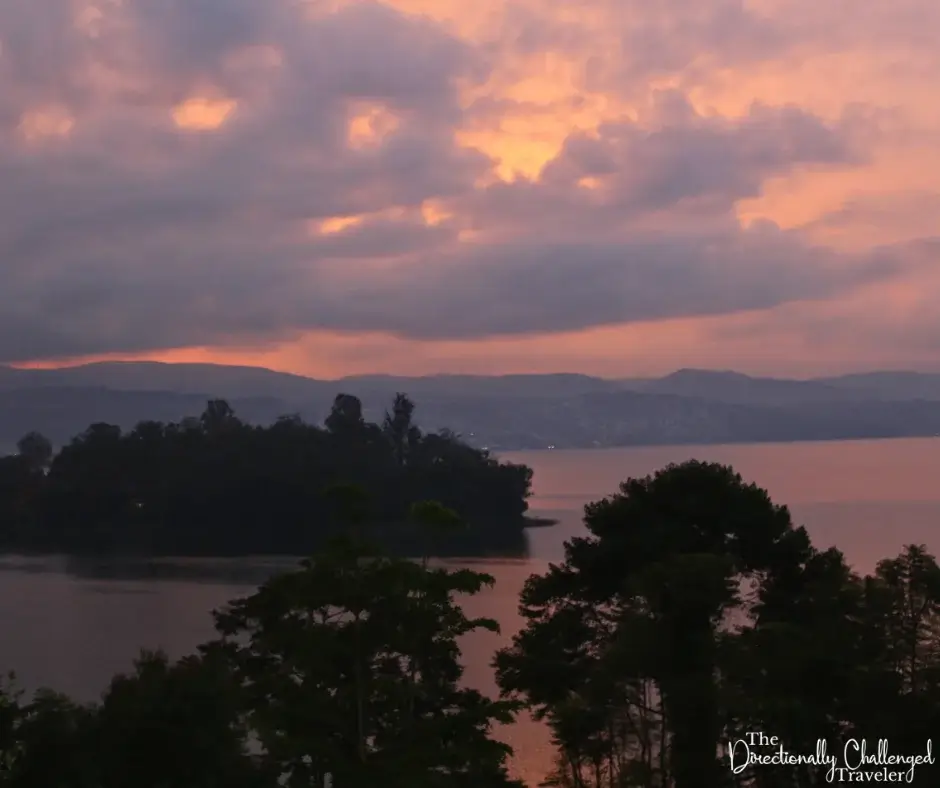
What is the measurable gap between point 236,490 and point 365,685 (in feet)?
149

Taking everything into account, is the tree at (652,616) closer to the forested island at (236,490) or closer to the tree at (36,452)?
the forested island at (236,490)

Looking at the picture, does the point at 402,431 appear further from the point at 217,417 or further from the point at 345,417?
the point at 217,417

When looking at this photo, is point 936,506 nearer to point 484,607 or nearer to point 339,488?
point 484,607

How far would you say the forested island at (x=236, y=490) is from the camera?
49.9 meters

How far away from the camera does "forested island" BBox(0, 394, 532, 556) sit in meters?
49.9

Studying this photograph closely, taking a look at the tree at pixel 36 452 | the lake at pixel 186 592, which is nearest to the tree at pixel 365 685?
the lake at pixel 186 592

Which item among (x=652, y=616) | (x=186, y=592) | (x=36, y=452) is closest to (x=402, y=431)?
(x=36, y=452)

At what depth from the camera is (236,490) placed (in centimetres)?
5300

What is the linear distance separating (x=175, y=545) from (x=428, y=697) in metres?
41.1

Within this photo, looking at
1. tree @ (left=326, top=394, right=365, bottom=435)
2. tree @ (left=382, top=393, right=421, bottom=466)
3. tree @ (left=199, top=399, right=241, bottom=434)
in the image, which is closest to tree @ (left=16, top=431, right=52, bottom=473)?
tree @ (left=199, top=399, right=241, bottom=434)

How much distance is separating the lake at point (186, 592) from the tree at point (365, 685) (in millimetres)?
6548

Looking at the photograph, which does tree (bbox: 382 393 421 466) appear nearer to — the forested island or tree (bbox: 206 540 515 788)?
the forested island

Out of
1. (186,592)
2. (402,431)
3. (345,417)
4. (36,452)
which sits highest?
(345,417)

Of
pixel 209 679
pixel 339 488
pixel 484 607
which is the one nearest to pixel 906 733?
pixel 339 488
